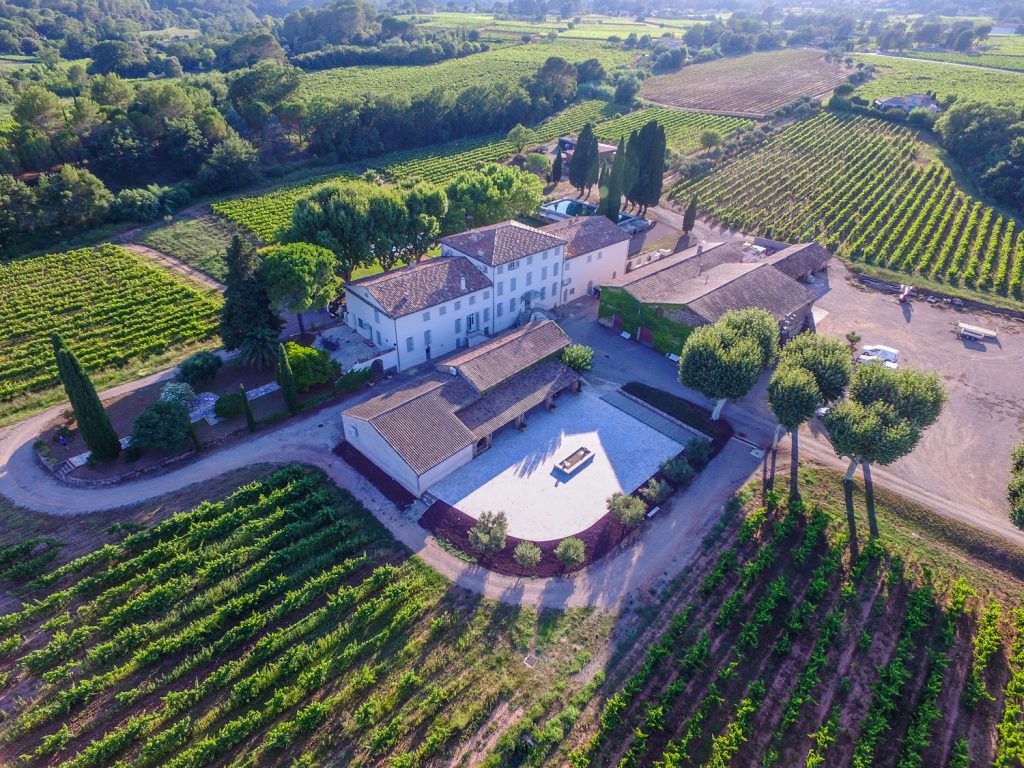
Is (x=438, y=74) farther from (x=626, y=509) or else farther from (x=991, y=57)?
(x=991, y=57)

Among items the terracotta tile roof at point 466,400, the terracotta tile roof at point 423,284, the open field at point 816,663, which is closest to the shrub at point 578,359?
the terracotta tile roof at point 466,400

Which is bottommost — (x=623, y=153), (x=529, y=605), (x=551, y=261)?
(x=529, y=605)

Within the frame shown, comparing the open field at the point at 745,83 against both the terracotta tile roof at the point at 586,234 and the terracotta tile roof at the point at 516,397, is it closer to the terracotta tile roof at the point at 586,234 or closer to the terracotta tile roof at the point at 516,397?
the terracotta tile roof at the point at 586,234

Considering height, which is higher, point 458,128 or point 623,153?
point 623,153

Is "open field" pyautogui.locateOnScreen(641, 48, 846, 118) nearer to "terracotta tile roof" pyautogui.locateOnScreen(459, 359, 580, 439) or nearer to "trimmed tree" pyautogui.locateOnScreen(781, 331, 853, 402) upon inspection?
"trimmed tree" pyautogui.locateOnScreen(781, 331, 853, 402)

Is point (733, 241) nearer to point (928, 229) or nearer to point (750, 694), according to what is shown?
point (928, 229)

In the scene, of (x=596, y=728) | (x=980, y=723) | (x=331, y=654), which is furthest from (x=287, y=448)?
(x=980, y=723)
